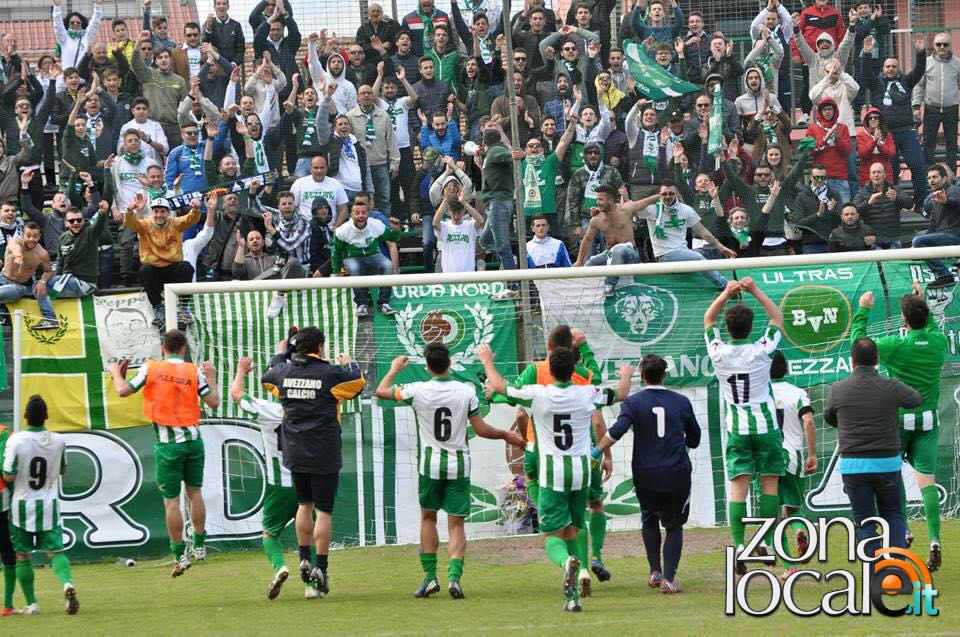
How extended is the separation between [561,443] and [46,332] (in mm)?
6520

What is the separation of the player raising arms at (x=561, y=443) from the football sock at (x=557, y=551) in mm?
13

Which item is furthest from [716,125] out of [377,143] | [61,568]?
[61,568]

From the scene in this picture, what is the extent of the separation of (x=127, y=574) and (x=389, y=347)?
315cm

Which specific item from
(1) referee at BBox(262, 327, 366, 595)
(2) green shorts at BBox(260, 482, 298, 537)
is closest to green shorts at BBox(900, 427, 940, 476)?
(1) referee at BBox(262, 327, 366, 595)

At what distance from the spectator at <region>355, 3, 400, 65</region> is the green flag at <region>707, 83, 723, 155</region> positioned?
4.44 m

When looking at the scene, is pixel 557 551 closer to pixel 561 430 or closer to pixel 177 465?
A: pixel 561 430

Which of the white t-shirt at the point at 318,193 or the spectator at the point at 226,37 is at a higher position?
the spectator at the point at 226,37

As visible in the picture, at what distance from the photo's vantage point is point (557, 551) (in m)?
9.22

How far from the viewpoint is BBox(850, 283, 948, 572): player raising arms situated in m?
9.88

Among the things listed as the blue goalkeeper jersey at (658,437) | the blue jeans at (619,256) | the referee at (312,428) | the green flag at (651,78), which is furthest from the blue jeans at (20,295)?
the green flag at (651,78)

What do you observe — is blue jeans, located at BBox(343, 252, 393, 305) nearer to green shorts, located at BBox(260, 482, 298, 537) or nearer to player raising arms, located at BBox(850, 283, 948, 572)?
green shorts, located at BBox(260, 482, 298, 537)

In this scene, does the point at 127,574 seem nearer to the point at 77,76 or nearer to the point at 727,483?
the point at 727,483

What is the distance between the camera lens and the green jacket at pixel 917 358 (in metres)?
9.91

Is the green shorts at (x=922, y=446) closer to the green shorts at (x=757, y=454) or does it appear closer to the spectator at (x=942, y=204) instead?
the green shorts at (x=757, y=454)
